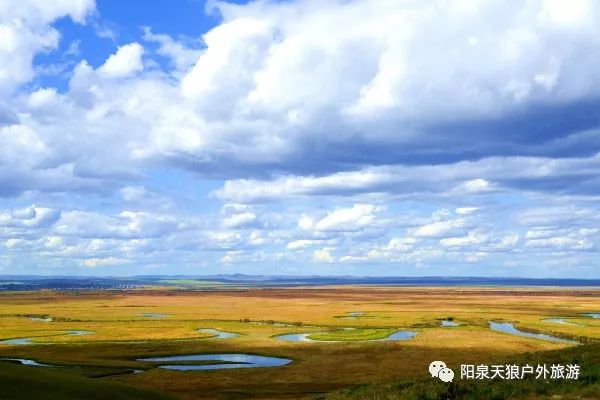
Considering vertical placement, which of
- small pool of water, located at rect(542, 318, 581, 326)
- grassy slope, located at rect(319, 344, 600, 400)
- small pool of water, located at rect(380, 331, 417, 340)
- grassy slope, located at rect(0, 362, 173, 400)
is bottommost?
small pool of water, located at rect(542, 318, 581, 326)

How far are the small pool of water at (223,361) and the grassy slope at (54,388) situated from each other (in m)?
23.7

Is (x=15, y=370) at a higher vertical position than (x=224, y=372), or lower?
higher

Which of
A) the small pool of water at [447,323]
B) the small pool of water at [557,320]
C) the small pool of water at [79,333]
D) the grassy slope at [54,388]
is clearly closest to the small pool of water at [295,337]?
the small pool of water at [447,323]

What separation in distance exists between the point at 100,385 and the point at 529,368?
1063 inches

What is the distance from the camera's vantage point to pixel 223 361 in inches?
2741

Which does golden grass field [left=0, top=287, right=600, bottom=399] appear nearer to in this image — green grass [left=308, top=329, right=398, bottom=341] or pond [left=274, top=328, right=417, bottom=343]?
green grass [left=308, top=329, right=398, bottom=341]

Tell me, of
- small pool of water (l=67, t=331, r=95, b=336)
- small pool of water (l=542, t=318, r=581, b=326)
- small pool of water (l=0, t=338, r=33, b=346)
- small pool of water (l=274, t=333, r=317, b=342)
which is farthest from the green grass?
small pool of water (l=0, t=338, r=33, b=346)

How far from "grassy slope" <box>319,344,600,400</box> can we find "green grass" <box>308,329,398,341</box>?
58350 millimetres

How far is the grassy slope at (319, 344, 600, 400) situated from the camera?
24.6 metres

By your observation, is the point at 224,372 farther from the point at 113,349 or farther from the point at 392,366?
the point at 113,349

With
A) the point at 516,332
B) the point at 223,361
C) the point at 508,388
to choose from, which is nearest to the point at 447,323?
the point at 516,332

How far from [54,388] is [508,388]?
1024 inches

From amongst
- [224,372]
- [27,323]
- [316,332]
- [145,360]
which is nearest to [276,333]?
[316,332]

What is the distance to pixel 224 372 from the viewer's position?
60.8 meters
